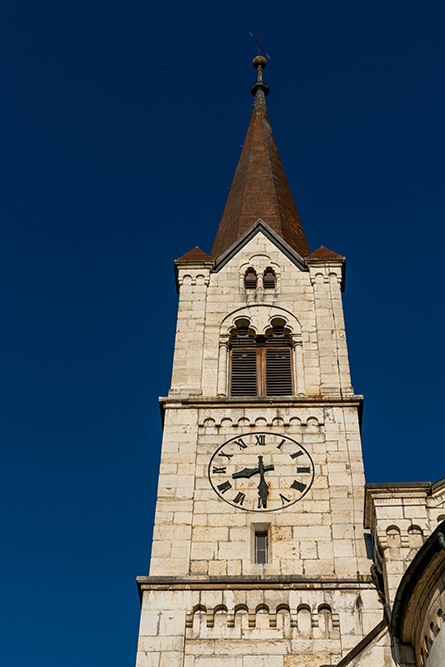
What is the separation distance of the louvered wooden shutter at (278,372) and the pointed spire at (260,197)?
4.79m

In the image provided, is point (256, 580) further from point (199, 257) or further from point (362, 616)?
point (199, 257)

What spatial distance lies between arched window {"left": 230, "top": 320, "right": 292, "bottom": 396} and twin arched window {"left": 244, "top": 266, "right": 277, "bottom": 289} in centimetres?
171

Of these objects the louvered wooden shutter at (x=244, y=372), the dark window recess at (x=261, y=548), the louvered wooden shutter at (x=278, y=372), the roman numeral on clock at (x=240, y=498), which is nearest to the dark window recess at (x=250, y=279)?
the louvered wooden shutter at (x=244, y=372)

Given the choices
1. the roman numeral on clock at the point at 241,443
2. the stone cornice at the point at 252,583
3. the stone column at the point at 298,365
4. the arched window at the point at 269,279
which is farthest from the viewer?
the arched window at the point at 269,279

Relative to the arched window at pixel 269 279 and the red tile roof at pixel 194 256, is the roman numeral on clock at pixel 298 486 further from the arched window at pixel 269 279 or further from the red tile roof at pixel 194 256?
the red tile roof at pixel 194 256

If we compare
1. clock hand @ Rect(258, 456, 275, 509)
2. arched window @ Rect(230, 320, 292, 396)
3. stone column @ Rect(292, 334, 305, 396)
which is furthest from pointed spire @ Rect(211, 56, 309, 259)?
clock hand @ Rect(258, 456, 275, 509)

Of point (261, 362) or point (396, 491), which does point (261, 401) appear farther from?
point (396, 491)

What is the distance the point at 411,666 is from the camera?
14586 millimetres

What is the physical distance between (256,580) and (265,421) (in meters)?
4.60

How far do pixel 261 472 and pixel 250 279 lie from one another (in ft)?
25.0

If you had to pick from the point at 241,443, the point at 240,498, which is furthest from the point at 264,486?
the point at 241,443

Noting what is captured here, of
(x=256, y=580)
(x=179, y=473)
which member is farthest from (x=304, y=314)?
(x=256, y=580)

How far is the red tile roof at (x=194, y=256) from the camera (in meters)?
26.3

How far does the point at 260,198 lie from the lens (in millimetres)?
31141
